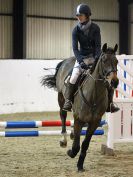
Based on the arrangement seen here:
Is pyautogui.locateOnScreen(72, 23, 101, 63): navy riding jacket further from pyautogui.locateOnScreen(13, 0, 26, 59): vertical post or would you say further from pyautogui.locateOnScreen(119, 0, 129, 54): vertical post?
pyautogui.locateOnScreen(119, 0, 129, 54): vertical post

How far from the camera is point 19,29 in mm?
16984

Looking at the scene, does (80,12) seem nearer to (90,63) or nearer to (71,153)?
(90,63)

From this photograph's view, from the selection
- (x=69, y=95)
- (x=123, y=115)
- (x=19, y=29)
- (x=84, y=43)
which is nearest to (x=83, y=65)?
(x=84, y=43)

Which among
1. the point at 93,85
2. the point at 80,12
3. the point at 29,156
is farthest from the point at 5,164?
the point at 80,12

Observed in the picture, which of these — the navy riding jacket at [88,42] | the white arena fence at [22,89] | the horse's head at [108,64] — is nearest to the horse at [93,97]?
the horse's head at [108,64]

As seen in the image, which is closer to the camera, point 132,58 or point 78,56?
point 78,56

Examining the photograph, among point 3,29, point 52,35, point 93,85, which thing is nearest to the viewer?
point 93,85

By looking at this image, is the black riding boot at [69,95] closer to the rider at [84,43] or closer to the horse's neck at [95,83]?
the rider at [84,43]

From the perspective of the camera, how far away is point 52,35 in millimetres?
18219

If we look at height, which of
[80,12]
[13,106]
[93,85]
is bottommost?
[13,106]

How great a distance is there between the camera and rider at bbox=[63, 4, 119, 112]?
6184 mm

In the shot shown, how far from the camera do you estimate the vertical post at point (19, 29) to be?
17.0 metres

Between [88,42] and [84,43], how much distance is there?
0.06 m

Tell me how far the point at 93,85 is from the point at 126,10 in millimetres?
14373
